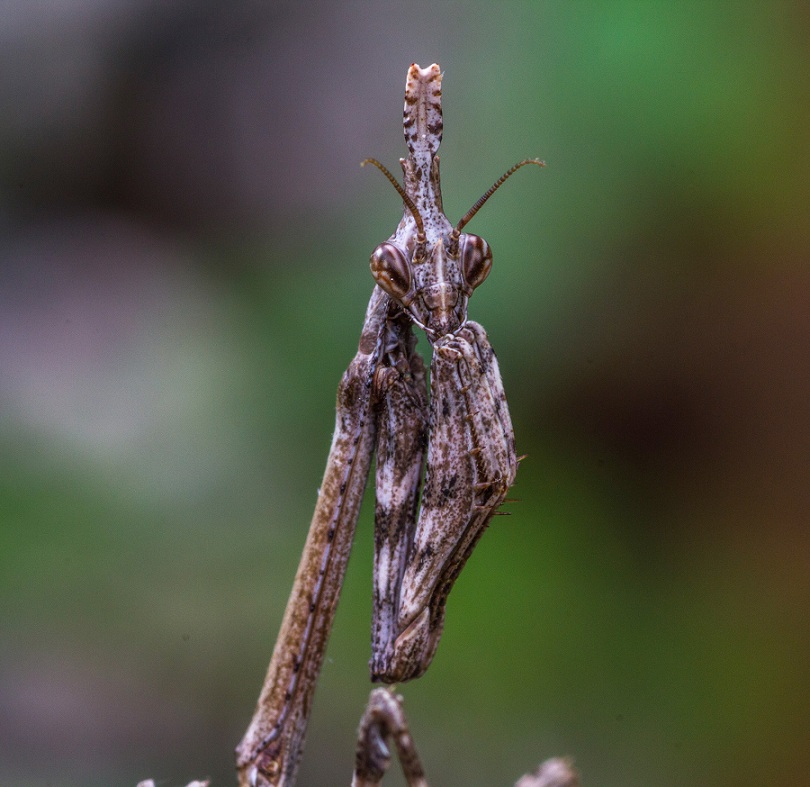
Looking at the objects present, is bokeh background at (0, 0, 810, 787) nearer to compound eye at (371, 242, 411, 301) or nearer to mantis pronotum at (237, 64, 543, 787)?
mantis pronotum at (237, 64, 543, 787)

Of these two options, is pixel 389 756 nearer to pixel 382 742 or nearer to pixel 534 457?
pixel 382 742

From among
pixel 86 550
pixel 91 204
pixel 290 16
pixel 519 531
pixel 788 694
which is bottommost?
pixel 788 694

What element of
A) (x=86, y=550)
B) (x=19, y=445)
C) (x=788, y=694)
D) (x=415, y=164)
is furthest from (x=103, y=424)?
(x=788, y=694)

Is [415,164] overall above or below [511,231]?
below

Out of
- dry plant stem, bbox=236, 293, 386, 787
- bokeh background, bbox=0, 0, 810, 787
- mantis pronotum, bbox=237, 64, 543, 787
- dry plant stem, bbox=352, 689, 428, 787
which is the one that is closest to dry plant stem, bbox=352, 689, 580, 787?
dry plant stem, bbox=352, 689, 428, 787

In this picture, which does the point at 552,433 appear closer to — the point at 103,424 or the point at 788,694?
the point at 788,694

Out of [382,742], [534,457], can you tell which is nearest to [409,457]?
[382,742]

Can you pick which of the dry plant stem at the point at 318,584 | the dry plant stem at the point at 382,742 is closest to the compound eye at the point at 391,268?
the dry plant stem at the point at 318,584
